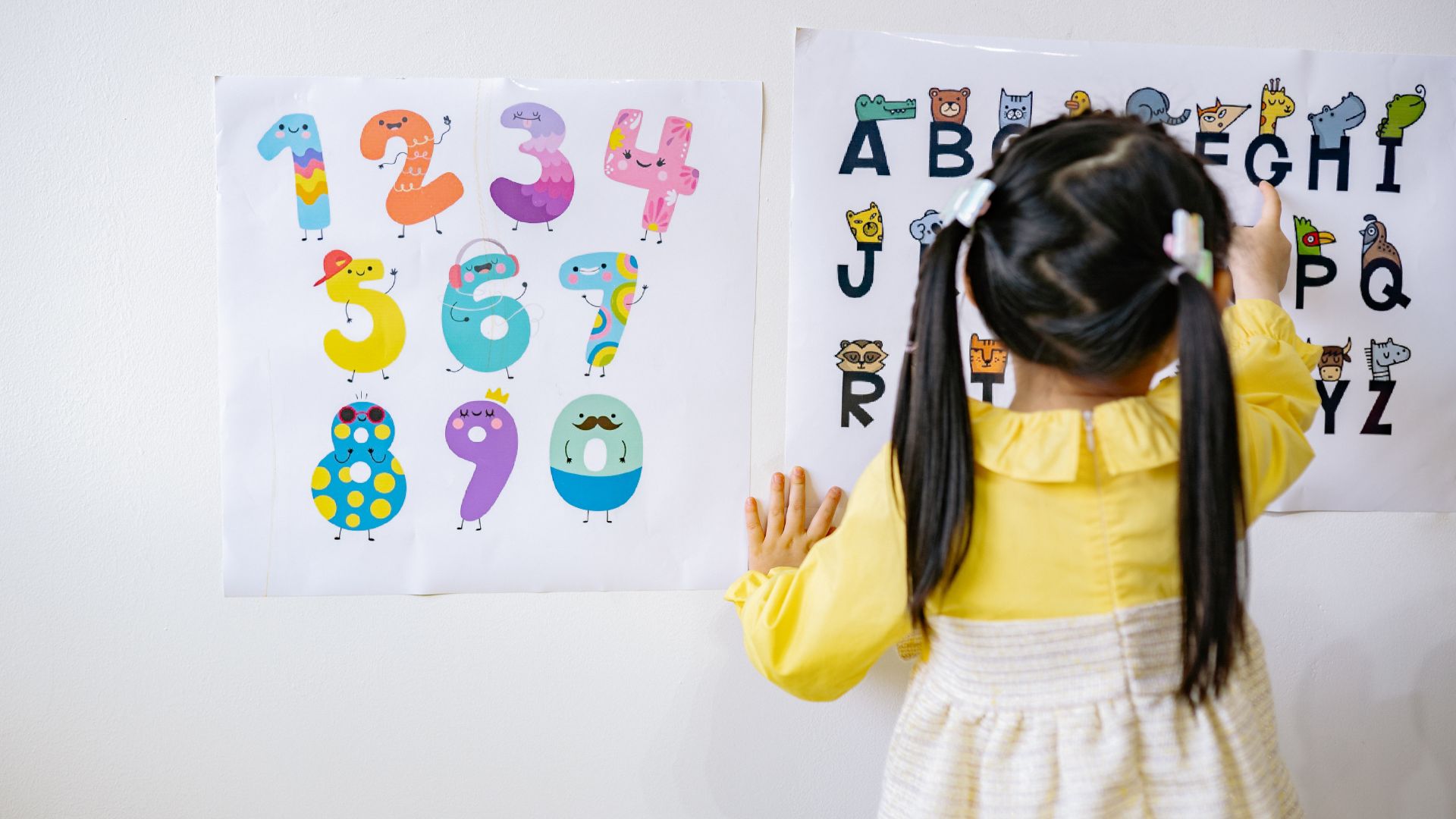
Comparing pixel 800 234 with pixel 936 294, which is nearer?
pixel 936 294

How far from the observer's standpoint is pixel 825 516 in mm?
899

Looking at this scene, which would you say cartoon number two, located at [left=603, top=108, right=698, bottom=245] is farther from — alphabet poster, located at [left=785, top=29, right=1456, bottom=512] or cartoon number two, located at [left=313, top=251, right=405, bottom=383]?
cartoon number two, located at [left=313, top=251, right=405, bottom=383]

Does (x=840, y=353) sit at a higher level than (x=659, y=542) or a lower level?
higher

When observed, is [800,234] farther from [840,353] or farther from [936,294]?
[936,294]

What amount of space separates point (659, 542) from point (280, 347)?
0.45m

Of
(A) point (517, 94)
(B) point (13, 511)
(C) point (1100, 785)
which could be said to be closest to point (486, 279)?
(A) point (517, 94)

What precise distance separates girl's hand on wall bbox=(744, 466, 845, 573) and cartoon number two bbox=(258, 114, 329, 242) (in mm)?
548

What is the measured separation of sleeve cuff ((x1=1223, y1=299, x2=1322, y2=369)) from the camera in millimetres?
756

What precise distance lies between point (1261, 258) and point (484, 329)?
30.6 inches

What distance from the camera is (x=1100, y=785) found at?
2.05 feet

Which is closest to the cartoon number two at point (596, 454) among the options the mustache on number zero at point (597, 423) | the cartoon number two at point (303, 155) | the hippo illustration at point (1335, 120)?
the mustache on number zero at point (597, 423)

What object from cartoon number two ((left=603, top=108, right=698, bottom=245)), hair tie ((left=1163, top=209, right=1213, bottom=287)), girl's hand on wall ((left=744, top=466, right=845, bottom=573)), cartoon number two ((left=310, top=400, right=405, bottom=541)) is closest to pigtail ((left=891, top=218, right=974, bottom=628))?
hair tie ((left=1163, top=209, right=1213, bottom=287))

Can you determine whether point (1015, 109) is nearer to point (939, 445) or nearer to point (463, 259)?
point (939, 445)

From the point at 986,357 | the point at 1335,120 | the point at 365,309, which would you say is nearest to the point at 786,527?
the point at 986,357
